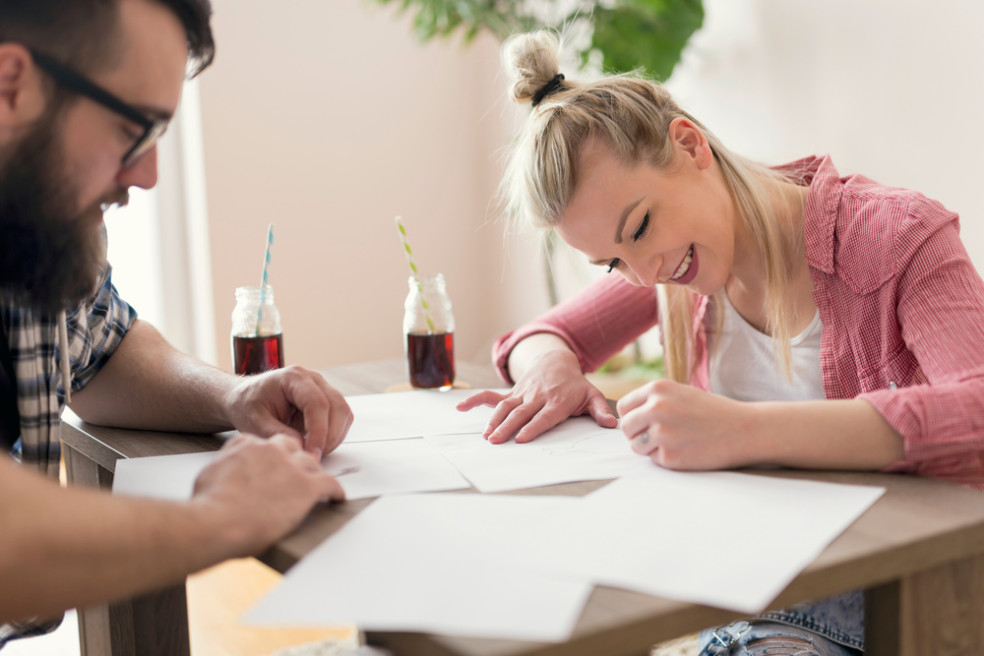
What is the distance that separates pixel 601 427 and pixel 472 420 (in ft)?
0.57

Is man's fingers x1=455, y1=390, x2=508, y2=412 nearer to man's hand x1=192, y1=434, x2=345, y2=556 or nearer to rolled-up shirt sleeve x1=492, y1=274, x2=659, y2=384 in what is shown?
rolled-up shirt sleeve x1=492, y1=274, x2=659, y2=384

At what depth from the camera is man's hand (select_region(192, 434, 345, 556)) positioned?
66cm

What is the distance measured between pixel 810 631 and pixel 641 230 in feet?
1.78

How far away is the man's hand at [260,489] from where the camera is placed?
2.17 ft

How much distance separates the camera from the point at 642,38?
244cm

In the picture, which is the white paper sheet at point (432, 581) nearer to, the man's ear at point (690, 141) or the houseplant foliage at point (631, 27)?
the man's ear at point (690, 141)

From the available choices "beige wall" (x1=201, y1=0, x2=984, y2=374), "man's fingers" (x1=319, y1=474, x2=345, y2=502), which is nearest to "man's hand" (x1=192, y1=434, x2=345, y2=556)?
"man's fingers" (x1=319, y1=474, x2=345, y2=502)

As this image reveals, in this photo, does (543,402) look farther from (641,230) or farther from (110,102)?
(110,102)

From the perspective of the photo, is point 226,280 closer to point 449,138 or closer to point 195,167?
Result: point 195,167

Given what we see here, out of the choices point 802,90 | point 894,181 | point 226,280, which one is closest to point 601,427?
point 894,181

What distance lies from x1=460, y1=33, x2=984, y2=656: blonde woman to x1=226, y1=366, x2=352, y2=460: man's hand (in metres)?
0.19

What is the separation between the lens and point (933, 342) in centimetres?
99

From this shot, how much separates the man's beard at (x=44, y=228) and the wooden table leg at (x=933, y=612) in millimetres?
820

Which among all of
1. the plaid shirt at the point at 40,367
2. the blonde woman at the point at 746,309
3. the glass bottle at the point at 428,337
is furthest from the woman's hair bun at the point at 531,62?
the plaid shirt at the point at 40,367
